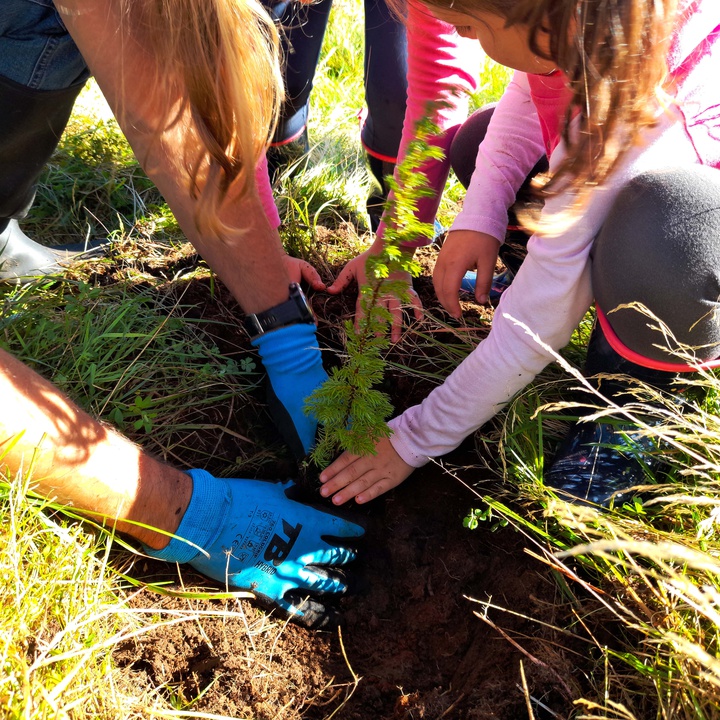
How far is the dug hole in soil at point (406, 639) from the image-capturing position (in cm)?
129

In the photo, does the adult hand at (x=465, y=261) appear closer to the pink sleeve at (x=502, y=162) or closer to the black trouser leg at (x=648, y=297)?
the pink sleeve at (x=502, y=162)

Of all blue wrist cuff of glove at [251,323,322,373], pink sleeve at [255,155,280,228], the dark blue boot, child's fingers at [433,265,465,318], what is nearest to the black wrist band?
blue wrist cuff of glove at [251,323,322,373]

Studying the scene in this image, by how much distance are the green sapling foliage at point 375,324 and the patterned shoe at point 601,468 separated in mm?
468

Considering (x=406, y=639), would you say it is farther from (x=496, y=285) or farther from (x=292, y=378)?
(x=496, y=285)

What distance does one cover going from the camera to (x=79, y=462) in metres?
1.32

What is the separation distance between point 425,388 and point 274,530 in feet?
1.99

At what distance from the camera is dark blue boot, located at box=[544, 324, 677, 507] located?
5.02ft

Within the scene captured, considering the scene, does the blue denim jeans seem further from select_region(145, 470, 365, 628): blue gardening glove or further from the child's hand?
the child's hand

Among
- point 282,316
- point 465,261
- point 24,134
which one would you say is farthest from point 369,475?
point 24,134

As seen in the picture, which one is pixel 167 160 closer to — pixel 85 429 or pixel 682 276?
pixel 85 429

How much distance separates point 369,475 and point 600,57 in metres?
1.06

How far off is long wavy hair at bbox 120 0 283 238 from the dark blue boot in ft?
3.33

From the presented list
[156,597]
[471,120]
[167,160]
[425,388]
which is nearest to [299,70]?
[471,120]

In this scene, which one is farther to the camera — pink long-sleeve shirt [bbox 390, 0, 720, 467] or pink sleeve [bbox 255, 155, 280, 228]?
pink sleeve [bbox 255, 155, 280, 228]
